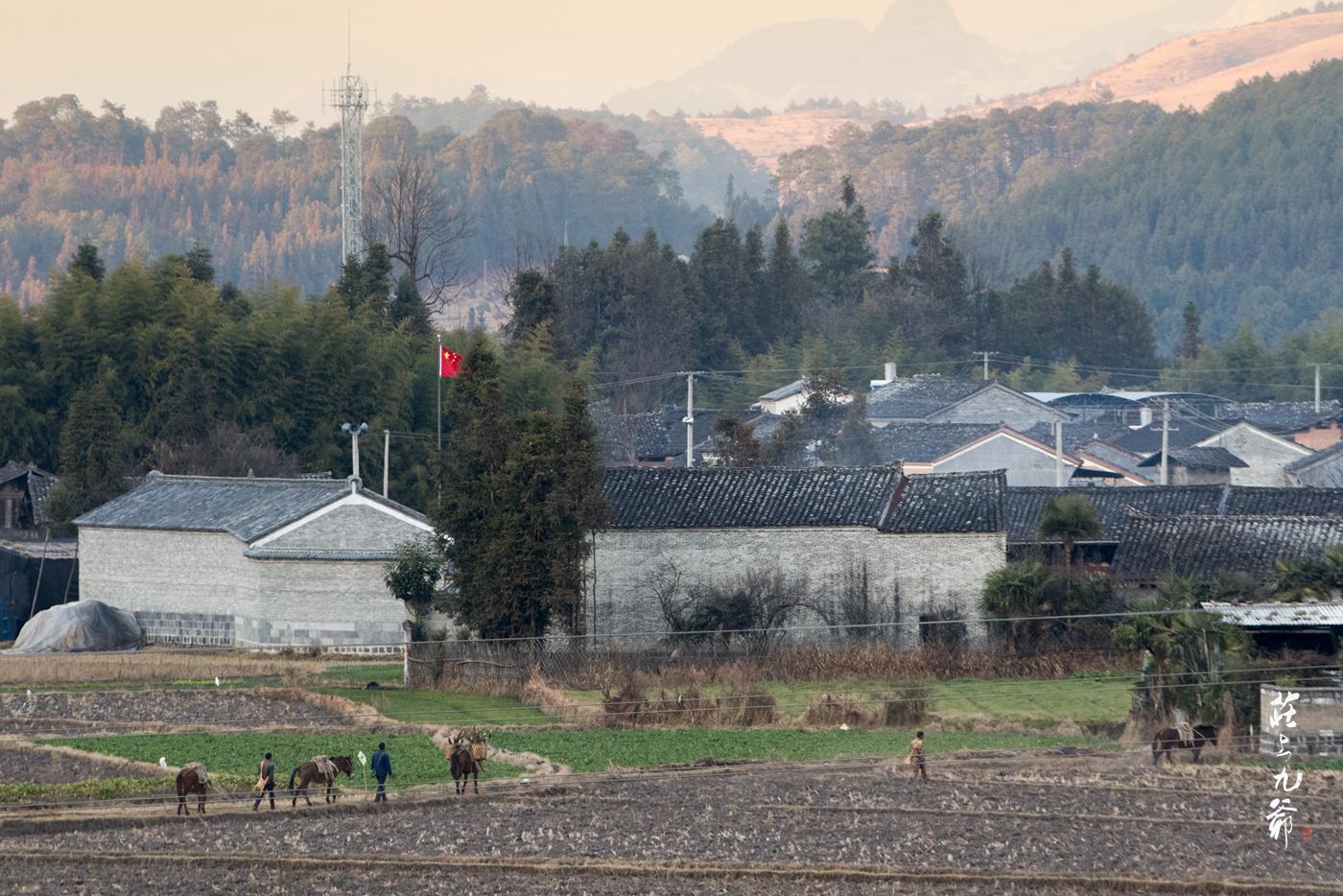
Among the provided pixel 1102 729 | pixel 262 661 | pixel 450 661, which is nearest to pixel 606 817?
pixel 1102 729

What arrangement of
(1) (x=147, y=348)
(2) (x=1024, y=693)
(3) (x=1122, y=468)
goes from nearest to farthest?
1. (2) (x=1024, y=693)
2. (1) (x=147, y=348)
3. (3) (x=1122, y=468)

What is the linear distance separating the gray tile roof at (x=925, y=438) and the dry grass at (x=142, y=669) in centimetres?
2458

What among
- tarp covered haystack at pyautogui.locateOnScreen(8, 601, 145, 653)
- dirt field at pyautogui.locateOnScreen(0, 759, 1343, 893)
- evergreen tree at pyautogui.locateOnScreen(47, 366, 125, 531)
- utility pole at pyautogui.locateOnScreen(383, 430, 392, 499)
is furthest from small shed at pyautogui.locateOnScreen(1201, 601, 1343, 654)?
evergreen tree at pyautogui.locateOnScreen(47, 366, 125, 531)

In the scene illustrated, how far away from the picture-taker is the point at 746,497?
3584 centimetres

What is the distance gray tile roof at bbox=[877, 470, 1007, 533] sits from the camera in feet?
112

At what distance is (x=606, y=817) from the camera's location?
21.8m

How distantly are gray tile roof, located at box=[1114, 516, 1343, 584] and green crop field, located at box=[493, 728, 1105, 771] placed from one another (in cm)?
830

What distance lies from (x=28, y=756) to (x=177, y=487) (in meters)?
14.6

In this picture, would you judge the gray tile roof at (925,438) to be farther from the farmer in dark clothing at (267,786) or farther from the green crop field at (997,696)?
the farmer in dark clothing at (267,786)

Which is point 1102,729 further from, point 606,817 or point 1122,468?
point 1122,468

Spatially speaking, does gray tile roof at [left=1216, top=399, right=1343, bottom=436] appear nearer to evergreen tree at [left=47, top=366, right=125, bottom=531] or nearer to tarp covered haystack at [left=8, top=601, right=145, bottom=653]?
evergreen tree at [left=47, top=366, right=125, bottom=531]

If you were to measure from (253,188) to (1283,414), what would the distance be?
98.4 metres

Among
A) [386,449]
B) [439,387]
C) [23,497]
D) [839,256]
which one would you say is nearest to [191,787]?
[439,387]

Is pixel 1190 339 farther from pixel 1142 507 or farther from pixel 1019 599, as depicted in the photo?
pixel 1019 599
